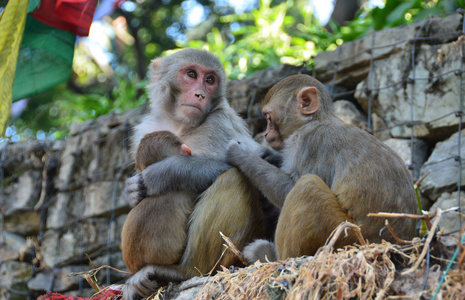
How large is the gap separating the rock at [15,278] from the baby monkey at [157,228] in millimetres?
3900

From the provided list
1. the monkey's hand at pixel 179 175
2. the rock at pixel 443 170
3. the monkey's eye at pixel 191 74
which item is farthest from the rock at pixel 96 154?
the rock at pixel 443 170

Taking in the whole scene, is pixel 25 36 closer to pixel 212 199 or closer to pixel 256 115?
pixel 256 115

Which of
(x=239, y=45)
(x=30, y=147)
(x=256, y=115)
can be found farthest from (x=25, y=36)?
(x=239, y=45)

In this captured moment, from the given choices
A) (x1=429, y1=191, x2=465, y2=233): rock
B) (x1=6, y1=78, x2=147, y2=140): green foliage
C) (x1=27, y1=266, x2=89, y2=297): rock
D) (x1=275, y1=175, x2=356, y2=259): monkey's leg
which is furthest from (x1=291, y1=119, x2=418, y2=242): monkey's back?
(x1=6, y1=78, x2=147, y2=140): green foliage

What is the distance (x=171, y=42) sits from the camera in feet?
47.7

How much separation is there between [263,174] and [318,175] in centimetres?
42

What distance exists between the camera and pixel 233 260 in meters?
4.01

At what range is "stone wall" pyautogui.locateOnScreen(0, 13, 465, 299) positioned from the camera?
5074mm

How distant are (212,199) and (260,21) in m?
5.60

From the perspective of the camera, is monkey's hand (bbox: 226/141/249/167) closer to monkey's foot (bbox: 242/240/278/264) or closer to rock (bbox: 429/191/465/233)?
monkey's foot (bbox: 242/240/278/264)

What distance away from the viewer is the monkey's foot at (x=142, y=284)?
12.9 ft

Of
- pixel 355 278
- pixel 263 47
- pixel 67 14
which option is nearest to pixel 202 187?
pixel 355 278

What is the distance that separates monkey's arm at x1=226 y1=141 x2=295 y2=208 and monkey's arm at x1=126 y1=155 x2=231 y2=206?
167mm

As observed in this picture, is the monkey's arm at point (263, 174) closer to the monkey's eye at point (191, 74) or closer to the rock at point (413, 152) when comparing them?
the monkey's eye at point (191, 74)
